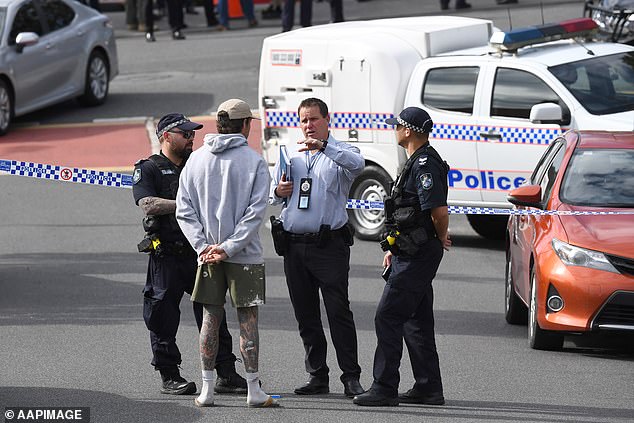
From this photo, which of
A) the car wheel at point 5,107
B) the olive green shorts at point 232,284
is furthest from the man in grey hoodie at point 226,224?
the car wheel at point 5,107

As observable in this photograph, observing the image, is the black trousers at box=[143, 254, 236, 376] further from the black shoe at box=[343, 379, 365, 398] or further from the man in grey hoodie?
the black shoe at box=[343, 379, 365, 398]

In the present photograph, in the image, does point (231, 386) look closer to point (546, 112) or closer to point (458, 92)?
point (546, 112)

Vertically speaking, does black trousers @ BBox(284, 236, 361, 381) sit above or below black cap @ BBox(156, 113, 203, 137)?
below

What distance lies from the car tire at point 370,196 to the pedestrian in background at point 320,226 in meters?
5.99

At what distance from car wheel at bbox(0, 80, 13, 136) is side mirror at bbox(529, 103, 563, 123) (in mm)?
8508

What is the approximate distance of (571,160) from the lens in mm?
10453

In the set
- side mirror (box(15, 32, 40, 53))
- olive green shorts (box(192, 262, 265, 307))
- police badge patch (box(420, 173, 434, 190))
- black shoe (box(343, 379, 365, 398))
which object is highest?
police badge patch (box(420, 173, 434, 190))

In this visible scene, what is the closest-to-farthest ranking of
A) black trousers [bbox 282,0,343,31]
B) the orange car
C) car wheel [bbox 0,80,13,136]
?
the orange car, car wheel [bbox 0,80,13,136], black trousers [bbox 282,0,343,31]

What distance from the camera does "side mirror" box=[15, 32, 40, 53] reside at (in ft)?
61.6

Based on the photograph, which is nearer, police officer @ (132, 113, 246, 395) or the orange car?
police officer @ (132, 113, 246, 395)

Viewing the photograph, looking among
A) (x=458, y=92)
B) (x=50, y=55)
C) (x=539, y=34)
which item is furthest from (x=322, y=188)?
(x=50, y=55)

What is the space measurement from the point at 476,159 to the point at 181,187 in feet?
20.6

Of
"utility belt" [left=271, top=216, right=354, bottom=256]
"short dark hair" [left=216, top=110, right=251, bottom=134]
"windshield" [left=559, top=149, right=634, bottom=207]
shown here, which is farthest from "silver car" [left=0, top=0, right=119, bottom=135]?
"short dark hair" [left=216, top=110, right=251, bottom=134]

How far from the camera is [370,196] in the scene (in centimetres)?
1440
